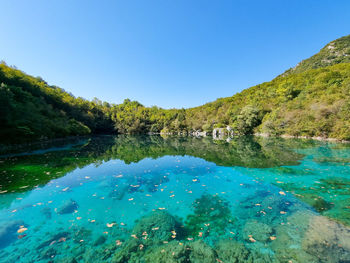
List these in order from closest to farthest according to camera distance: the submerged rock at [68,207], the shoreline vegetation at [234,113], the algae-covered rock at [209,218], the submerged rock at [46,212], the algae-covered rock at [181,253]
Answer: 1. the algae-covered rock at [181,253]
2. the algae-covered rock at [209,218]
3. the submerged rock at [46,212]
4. the submerged rock at [68,207]
5. the shoreline vegetation at [234,113]

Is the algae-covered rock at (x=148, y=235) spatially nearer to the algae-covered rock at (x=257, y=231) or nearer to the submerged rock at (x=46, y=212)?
the algae-covered rock at (x=257, y=231)

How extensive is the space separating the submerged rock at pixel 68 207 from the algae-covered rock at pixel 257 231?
498 cm

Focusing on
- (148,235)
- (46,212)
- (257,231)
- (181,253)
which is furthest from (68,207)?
(257,231)

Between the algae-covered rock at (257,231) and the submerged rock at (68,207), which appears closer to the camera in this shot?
the algae-covered rock at (257,231)

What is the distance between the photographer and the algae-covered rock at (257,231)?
325 cm

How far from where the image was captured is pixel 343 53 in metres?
61.7

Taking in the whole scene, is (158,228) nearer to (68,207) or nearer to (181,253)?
(181,253)

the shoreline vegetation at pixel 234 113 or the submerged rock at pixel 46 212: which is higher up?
the shoreline vegetation at pixel 234 113

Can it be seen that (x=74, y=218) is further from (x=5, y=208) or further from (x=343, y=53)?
(x=343, y=53)

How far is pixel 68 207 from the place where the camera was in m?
4.70

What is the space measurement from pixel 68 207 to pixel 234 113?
51.0 metres

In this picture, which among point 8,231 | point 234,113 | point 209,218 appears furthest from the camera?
point 234,113

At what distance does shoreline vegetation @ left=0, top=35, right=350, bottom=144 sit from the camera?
763 inches

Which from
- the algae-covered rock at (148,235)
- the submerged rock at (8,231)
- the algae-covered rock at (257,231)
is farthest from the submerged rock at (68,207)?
the algae-covered rock at (257,231)
